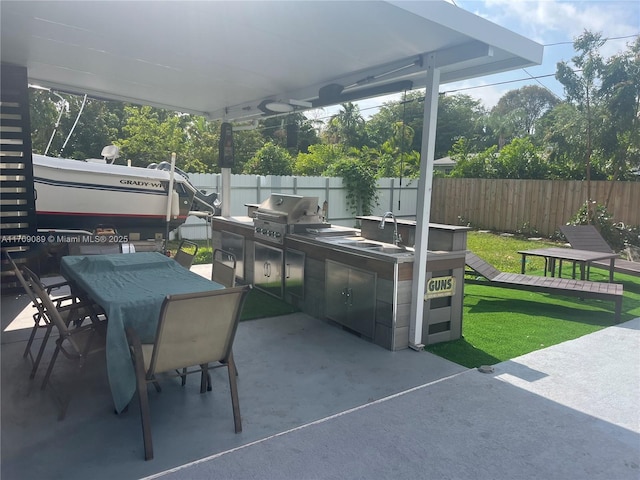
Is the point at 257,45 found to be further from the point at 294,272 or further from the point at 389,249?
the point at 294,272

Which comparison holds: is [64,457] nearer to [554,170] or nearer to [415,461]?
[415,461]

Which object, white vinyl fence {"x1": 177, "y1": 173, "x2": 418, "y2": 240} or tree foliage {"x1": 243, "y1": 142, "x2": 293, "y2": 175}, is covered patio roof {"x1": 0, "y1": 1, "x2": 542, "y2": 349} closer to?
white vinyl fence {"x1": 177, "y1": 173, "x2": 418, "y2": 240}

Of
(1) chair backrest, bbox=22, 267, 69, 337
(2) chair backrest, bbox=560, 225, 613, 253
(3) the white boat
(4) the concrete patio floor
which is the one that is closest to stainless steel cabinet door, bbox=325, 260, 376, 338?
(4) the concrete patio floor

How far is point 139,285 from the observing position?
309 centimetres

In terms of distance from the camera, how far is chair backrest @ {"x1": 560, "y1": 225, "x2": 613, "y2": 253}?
7199 millimetres

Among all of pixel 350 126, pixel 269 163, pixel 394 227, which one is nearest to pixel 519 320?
pixel 394 227

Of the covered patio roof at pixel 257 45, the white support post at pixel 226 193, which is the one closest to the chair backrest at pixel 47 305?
the covered patio roof at pixel 257 45

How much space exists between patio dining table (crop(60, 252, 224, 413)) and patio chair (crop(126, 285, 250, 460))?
0.27 feet

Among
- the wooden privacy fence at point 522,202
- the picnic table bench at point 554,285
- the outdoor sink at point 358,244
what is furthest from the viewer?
the wooden privacy fence at point 522,202

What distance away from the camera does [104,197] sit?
655cm

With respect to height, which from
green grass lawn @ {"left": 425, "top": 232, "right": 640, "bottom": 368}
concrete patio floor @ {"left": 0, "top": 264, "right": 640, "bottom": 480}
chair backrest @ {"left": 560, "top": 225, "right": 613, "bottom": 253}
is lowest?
concrete patio floor @ {"left": 0, "top": 264, "right": 640, "bottom": 480}

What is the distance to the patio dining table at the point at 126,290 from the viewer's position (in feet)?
8.19

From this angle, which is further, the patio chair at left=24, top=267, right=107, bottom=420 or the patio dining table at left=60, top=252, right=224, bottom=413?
→ the patio chair at left=24, top=267, right=107, bottom=420

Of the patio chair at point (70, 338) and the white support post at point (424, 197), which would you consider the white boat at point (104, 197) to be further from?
the white support post at point (424, 197)
